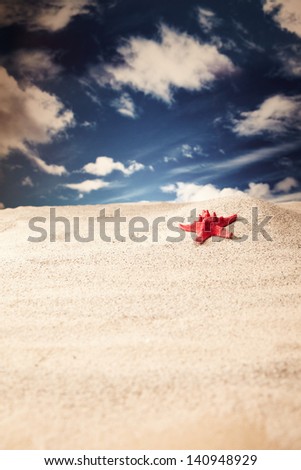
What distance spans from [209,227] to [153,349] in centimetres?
196

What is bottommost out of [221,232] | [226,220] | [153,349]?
[153,349]

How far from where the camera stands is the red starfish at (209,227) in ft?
10.9

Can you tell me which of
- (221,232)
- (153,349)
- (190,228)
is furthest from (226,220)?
(153,349)

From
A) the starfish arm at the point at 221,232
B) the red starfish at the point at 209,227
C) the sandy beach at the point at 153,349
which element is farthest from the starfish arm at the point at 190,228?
the sandy beach at the point at 153,349

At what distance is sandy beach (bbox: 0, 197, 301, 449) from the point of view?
129cm

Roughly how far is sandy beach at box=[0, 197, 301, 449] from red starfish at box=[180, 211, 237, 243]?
0.14 m

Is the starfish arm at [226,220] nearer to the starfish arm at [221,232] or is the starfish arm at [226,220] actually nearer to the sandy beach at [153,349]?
the starfish arm at [221,232]

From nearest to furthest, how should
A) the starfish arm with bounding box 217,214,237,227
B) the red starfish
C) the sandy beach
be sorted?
the sandy beach
the red starfish
the starfish arm with bounding box 217,214,237,227

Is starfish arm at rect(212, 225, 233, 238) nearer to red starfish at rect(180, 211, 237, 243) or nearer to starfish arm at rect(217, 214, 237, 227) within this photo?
red starfish at rect(180, 211, 237, 243)

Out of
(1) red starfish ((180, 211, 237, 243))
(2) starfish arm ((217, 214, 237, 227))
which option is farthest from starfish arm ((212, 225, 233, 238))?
(2) starfish arm ((217, 214, 237, 227))

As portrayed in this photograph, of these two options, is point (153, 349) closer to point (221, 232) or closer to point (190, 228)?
point (221, 232)

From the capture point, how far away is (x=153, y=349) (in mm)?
1741
